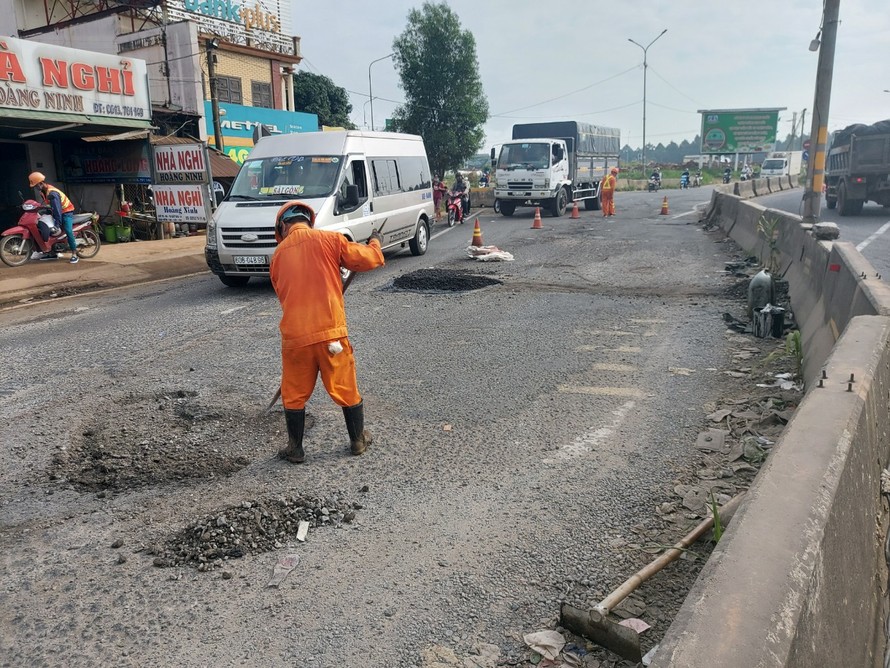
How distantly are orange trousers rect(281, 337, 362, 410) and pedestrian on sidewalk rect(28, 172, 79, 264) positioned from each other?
419 inches

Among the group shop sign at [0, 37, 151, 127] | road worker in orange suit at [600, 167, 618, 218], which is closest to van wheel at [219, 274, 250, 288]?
shop sign at [0, 37, 151, 127]

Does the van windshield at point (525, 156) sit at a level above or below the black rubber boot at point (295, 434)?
above

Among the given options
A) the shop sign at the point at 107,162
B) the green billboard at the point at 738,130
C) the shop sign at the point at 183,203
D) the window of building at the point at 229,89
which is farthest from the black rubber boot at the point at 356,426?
the green billboard at the point at 738,130

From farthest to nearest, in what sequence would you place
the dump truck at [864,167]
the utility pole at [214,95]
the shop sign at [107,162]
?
the dump truck at [864,167], the utility pole at [214,95], the shop sign at [107,162]

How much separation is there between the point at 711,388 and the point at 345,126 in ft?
123

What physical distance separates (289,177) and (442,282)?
308cm

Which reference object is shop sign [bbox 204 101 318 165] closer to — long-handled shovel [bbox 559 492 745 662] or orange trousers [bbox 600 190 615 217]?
orange trousers [bbox 600 190 615 217]

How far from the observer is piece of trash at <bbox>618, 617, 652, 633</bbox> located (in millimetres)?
2766

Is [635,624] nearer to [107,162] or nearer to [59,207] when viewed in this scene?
[59,207]

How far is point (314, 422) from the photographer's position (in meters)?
5.21

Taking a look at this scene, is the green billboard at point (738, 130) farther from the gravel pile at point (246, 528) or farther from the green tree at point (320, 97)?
the gravel pile at point (246, 528)

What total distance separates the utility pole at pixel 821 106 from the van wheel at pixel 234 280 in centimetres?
1002

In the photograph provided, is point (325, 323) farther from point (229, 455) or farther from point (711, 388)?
point (711, 388)

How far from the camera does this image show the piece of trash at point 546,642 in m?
2.68
